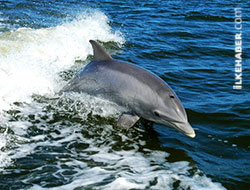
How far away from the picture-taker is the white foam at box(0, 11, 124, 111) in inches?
357

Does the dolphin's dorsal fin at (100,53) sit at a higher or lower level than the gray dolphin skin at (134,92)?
higher

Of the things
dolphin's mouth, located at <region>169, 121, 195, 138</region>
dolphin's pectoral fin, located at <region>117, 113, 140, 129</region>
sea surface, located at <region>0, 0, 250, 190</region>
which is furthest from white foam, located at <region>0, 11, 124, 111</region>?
dolphin's mouth, located at <region>169, 121, 195, 138</region>

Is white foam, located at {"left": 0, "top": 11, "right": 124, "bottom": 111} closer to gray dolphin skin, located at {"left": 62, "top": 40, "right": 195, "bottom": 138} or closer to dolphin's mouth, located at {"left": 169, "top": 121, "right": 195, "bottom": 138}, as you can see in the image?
gray dolphin skin, located at {"left": 62, "top": 40, "right": 195, "bottom": 138}

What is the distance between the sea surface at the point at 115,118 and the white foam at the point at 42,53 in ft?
0.12

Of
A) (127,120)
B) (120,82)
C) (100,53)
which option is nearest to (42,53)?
(100,53)

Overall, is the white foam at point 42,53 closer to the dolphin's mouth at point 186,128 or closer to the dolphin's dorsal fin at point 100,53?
the dolphin's dorsal fin at point 100,53

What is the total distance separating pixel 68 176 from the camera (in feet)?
17.6

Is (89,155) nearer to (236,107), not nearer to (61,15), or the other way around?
(236,107)

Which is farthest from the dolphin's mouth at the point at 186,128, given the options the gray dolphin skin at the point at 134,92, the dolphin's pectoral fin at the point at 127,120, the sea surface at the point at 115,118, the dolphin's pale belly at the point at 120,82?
the dolphin's pectoral fin at the point at 127,120

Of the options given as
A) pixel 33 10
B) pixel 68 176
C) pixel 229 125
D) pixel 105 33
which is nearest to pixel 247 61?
pixel 229 125

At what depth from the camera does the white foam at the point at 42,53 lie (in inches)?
357

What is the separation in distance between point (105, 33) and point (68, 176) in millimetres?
11470

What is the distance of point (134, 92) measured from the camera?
7.13 metres

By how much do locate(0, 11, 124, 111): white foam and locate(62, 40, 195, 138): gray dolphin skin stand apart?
6.26ft
